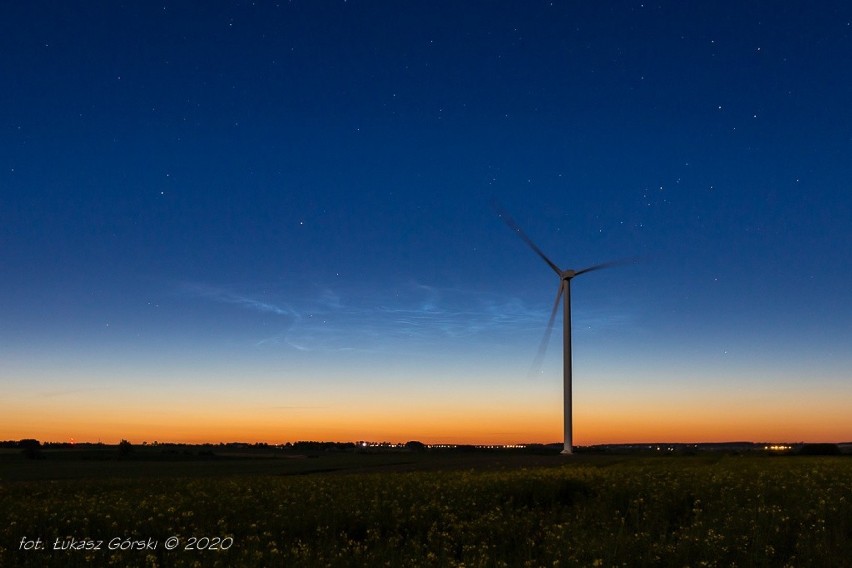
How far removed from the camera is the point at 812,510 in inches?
734

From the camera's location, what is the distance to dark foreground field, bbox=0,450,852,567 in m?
14.0

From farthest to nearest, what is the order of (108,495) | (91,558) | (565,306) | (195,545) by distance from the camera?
(565,306), (108,495), (195,545), (91,558)

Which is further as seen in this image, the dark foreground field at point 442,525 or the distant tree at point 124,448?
the distant tree at point 124,448

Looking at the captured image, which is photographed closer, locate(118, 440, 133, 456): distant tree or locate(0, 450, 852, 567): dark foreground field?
locate(0, 450, 852, 567): dark foreground field

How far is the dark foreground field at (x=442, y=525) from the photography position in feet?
45.8

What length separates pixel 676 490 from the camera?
23328 millimetres

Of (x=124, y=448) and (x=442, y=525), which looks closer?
(x=442, y=525)

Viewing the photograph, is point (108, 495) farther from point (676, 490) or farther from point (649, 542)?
point (676, 490)

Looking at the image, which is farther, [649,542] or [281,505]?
[281,505]

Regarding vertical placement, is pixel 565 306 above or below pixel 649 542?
above

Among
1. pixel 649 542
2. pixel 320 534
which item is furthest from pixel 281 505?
pixel 649 542

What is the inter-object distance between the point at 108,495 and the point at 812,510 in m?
21.2

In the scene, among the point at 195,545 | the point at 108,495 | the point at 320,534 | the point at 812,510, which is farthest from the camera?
the point at 108,495

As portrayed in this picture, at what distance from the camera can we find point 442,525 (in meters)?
17.7
